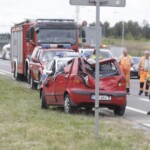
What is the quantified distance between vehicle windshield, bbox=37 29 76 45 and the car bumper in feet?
42.5

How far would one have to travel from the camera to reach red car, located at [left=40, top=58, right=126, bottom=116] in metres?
16.5

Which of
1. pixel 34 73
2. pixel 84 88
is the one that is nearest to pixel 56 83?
pixel 84 88

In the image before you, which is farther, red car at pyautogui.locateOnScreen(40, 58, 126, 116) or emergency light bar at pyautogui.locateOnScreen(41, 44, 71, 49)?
emergency light bar at pyautogui.locateOnScreen(41, 44, 71, 49)

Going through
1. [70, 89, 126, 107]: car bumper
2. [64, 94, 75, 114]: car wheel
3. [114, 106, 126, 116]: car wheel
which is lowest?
[114, 106, 126, 116]: car wheel

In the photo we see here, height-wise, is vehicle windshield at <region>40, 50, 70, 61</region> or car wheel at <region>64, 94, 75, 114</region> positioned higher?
vehicle windshield at <region>40, 50, 70, 61</region>

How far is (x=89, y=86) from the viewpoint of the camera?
649 inches

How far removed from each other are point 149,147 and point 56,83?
7.11 meters

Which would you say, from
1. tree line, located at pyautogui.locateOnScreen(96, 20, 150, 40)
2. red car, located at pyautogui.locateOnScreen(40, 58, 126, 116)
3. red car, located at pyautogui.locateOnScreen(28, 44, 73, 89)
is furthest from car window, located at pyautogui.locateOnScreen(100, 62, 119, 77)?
tree line, located at pyautogui.locateOnScreen(96, 20, 150, 40)

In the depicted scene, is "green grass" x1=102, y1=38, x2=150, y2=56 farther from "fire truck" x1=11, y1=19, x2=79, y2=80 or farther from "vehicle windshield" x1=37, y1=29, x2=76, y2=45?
"vehicle windshield" x1=37, y1=29, x2=76, y2=45

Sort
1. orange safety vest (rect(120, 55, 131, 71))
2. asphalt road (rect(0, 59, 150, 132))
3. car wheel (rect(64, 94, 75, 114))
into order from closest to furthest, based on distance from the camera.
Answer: asphalt road (rect(0, 59, 150, 132)) < car wheel (rect(64, 94, 75, 114)) < orange safety vest (rect(120, 55, 131, 71))

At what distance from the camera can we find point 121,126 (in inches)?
555

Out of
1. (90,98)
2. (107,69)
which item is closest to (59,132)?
(90,98)

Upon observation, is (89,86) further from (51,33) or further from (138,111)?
(51,33)

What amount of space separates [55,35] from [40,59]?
3710mm
